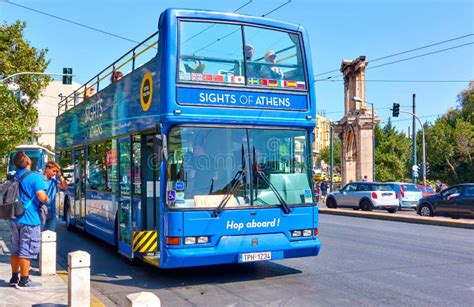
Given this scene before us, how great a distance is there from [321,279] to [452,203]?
1469cm

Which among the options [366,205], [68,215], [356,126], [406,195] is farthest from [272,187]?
[356,126]

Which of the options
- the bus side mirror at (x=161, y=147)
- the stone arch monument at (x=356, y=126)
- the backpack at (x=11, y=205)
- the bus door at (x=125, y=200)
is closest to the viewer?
the backpack at (x=11, y=205)

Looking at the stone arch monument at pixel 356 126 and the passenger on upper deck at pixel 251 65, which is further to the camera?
the stone arch monument at pixel 356 126

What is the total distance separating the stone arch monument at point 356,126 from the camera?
39812mm

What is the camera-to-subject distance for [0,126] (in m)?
20.6

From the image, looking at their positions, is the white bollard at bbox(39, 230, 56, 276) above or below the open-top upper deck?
below

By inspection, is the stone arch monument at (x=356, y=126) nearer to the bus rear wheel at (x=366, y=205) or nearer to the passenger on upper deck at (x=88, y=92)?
the bus rear wheel at (x=366, y=205)

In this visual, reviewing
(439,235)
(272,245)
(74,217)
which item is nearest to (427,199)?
(439,235)

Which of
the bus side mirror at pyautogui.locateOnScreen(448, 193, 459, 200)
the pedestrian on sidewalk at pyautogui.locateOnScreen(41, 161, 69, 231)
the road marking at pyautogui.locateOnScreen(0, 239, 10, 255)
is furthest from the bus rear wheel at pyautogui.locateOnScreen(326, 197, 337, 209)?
the pedestrian on sidewalk at pyautogui.locateOnScreen(41, 161, 69, 231)

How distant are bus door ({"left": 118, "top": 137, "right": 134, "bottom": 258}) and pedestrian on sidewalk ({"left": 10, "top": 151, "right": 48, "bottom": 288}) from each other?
83.3 inches

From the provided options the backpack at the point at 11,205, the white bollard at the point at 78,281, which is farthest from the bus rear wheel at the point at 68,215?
the white bollard at the point at 78,281

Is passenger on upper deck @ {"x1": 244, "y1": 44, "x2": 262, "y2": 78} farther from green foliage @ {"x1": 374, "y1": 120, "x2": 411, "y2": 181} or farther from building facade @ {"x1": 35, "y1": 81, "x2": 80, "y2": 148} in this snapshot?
building facade @ {"x1": 35, "y1": 81, "x2": 80, "y2": 148}

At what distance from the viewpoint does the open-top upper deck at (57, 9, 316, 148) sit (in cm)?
802

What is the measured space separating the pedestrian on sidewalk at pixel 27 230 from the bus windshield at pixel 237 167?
1.87 meters
